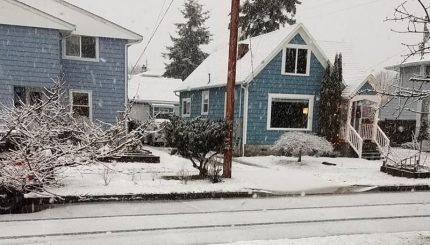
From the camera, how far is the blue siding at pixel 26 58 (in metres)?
16.6

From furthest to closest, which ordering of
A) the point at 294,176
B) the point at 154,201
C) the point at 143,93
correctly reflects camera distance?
the point at 143,93 → the point at 294,176 → the point at 154,201

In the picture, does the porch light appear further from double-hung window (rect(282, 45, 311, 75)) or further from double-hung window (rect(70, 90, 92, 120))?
double-hung window (rect(70, 90, 92, 120))

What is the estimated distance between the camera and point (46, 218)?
8086 mm

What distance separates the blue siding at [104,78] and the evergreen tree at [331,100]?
10.3 m

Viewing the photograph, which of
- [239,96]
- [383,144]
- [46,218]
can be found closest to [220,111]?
[239,96]

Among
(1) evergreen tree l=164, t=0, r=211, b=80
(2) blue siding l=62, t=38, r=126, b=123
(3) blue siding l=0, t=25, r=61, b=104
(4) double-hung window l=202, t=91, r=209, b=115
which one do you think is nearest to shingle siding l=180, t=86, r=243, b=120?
(4) double-hung window l=202, t=91, r=209, b=115

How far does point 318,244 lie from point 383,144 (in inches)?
672

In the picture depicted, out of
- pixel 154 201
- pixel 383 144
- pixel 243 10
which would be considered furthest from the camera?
pixel 243 10

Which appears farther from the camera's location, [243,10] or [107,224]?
[243,10]

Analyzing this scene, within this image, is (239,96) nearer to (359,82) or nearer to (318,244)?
(359,82)

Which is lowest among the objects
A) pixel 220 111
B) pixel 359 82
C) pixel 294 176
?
pixel 294 176

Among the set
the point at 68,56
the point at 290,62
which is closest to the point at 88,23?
the point at 68,56

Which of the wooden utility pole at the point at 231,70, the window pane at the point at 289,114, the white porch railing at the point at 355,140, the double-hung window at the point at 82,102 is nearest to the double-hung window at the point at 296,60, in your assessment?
the window pane at the point at 289,114

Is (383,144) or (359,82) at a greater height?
(359,82)
